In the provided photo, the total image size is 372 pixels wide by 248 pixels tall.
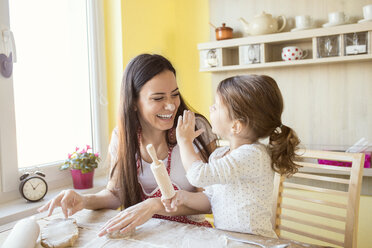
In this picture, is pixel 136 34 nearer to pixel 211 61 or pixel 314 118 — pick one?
pixel 211 61

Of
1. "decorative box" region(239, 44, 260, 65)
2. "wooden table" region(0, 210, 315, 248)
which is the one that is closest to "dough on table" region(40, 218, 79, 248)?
"wooden table" region(0, 210, 315, 248)

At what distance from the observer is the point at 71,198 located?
116 centimetres

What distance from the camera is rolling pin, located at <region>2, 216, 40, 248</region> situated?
82cm

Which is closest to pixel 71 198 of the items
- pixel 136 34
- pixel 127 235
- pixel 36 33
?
pixel 127 235

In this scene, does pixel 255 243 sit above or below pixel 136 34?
below

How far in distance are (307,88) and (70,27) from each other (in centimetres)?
161

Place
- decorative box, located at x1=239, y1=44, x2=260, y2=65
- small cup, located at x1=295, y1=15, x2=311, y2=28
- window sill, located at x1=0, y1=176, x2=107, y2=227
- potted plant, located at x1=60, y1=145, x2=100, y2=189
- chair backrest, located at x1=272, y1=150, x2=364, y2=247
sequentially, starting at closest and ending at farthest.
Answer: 1. chair backrest, located at x1=272, y1=150, x2=364, y2=247
2. window sill, located at x1=0, y1=176, x2=107, y2=227
3. potted plant, located at x1=60, y1=145, x2=100, y2=189
4. small cup, located at x1=295, y1=15, x2=311, y2=28
5. decorative box, located at x1=239, y1=44, x2=260, y2=65

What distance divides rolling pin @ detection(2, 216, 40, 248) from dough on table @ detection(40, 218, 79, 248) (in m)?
0.04

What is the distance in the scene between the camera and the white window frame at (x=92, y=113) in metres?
1.64

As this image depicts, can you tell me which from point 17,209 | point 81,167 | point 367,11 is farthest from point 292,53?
point 17,209

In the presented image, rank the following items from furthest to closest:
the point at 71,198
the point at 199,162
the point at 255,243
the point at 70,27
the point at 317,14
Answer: the point at 317,14 → the point at 70,27 → the point at 71,198 → the point at 199,162 → the point at 255,243

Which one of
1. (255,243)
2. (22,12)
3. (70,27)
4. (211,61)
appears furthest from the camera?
(211,61)

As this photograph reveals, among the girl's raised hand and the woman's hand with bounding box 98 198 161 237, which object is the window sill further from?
the girl's raised hand

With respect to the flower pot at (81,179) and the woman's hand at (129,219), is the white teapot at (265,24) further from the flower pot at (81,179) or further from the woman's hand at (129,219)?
the woman's hand at (129,219)
